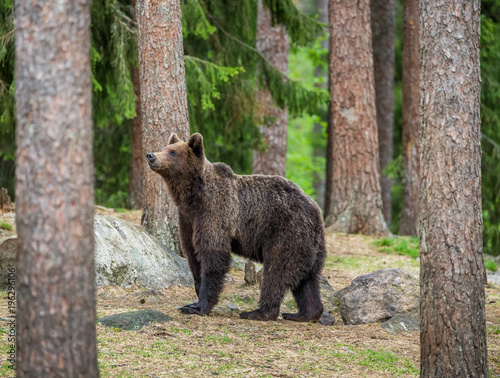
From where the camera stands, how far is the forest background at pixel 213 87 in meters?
10.6

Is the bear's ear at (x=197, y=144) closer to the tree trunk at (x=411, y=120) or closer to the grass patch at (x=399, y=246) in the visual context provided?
the grass patch at (x=399, y=246)

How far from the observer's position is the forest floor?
483cm

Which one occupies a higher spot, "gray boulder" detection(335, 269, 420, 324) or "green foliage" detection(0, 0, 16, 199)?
"green foliage" detection(0, 0, 16, 199)

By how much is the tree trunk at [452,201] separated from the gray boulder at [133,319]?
2726 mm

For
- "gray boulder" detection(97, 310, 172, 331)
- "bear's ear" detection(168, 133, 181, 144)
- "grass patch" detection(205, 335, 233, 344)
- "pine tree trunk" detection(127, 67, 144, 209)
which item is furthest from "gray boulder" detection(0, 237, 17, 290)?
"pine tree trunk" detection(127, 67, 144, 209)

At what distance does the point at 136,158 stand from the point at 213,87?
129 inches

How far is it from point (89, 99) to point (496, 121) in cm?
1517

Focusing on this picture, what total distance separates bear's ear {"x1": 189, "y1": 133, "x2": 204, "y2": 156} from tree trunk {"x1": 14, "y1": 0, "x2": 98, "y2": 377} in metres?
3.49

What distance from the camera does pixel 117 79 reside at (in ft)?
36.5

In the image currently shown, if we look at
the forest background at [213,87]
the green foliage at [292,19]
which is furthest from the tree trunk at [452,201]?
the green foliage at [292,19]

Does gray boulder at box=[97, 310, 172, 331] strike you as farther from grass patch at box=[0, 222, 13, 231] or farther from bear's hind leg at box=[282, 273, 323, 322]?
grass patch at box=[0, 222, 13, 231]

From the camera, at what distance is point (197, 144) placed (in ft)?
22.4

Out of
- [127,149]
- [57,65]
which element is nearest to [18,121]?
[57,65]

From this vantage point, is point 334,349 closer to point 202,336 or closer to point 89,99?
point 202,336
